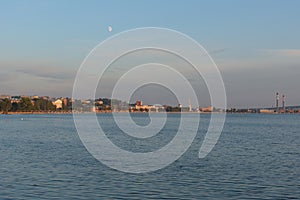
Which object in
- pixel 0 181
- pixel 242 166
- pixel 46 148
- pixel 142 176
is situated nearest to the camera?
pixel 0 181

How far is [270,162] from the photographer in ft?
164

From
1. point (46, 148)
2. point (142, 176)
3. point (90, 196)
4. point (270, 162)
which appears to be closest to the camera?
point (90, 196)

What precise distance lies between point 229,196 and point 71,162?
20438 millimetres

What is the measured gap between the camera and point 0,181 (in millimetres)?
35812

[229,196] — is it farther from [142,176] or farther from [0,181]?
[0,181]

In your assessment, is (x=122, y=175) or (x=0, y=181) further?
(x=122, y=175)

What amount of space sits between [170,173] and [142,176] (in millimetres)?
2894

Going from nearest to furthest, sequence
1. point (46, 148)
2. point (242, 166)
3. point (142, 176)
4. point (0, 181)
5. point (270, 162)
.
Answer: point (0, 181)
point (142, 176)
point (242, 166)
point (270, 162)
point (46, 148)

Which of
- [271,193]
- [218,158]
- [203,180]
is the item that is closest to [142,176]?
[203,180]

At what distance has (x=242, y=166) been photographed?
45.9m

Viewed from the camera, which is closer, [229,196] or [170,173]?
[229,196]

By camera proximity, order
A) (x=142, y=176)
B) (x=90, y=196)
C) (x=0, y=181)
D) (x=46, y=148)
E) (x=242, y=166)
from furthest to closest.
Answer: (x=46, y=148) < (x=242, y=166) < (x=142, y=176) < (x=0, y=181) < (x=90, y=196)

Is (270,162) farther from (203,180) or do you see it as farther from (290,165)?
(203,180)

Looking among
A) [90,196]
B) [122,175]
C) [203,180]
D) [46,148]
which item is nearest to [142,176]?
[122,175]
